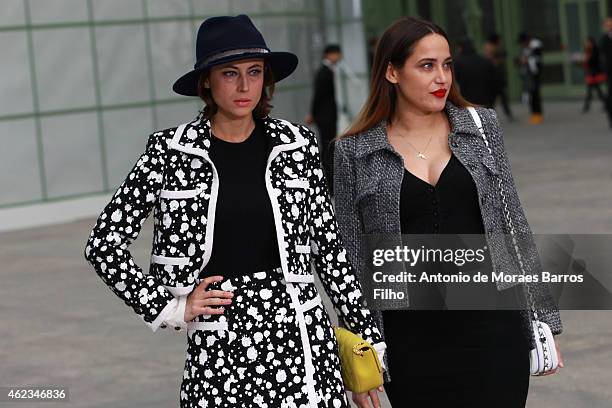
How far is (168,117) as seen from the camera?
19953 millimetres

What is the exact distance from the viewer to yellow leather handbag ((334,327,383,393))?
406 cm

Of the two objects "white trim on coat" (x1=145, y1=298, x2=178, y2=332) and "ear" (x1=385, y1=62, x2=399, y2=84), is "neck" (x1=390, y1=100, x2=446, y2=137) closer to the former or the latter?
"ear" (x1=385, y1=62, x2=399, y2=84)

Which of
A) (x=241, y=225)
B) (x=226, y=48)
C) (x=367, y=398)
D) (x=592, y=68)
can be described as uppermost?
(x=226, y=48)

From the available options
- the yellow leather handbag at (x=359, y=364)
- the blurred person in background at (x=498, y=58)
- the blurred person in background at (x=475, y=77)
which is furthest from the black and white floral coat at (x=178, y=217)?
the blurred person in background at (x=498, y=58)

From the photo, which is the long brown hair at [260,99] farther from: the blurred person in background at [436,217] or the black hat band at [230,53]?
the blurred person in background at [436,217]

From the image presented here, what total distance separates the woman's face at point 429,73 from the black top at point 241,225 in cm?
83

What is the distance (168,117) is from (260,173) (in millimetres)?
16073

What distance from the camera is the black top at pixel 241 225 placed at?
3971mm

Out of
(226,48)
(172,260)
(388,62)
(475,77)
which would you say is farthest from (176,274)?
(475,77)

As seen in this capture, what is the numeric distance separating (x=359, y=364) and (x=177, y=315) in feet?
1.81

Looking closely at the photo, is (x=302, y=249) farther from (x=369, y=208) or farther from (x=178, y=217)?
(x=369, y=208)

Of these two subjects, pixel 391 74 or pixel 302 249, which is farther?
pixel 391 74

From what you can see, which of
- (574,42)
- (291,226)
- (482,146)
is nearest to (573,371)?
(482,146)

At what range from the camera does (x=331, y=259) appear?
163 inches
